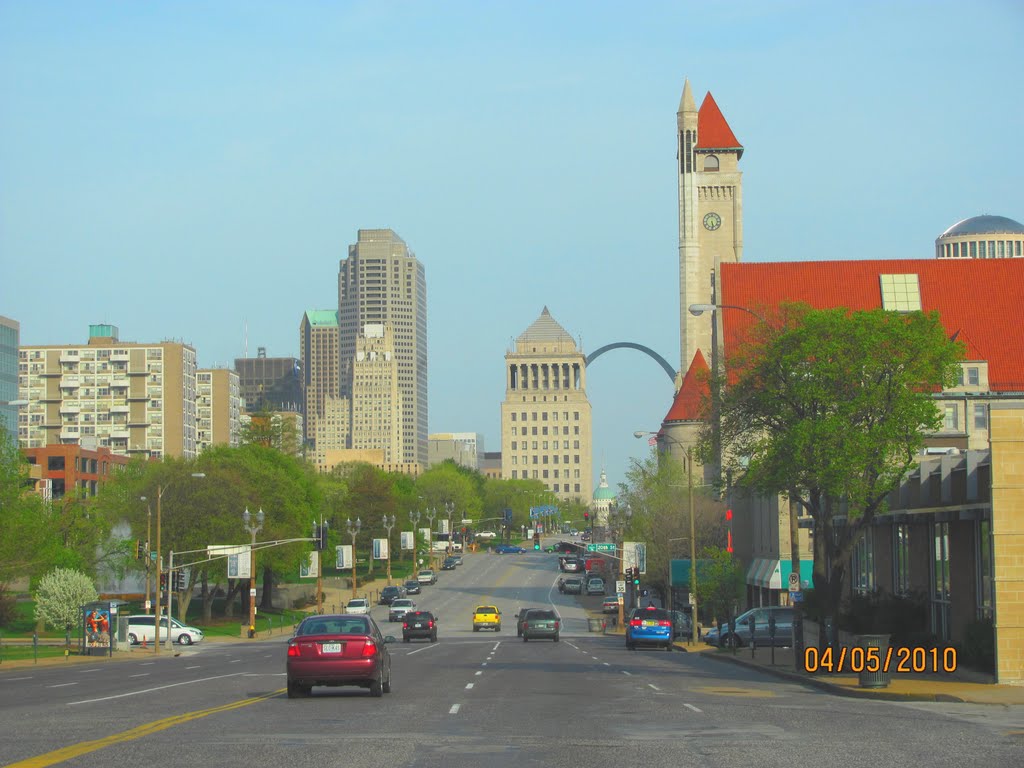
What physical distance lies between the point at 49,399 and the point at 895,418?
18337cm

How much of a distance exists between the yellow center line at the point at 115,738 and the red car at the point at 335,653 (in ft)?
3.75

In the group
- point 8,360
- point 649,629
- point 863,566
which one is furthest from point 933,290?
point 8,360

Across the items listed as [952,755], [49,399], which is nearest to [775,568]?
[952,755]

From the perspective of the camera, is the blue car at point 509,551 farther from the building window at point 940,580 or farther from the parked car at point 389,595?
the building window at point 940,580

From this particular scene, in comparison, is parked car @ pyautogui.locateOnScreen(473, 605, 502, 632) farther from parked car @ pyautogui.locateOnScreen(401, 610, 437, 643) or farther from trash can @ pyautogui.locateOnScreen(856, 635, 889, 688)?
trash can @ pyautogui.locateOnScreen(856, 635, 889, 688)

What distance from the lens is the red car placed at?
23469 mm

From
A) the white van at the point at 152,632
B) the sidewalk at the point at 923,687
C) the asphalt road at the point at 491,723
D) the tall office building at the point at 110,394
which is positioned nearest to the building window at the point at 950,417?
the sidewalk at the point at 923,687

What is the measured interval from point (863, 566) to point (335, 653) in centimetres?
2864

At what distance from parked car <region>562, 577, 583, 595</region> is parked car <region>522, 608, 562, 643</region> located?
53126mm

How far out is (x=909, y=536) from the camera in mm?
39188

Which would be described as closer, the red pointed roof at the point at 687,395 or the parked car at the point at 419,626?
the parked car at the point at 419,626

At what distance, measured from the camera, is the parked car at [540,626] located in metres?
62.0

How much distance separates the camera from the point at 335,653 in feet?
77.0

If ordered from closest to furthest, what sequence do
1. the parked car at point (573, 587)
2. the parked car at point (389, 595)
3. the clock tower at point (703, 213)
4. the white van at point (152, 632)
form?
the white van at point (152, 632)
the parked car at point (389, 595)
the parked car at point (573, 587)
the clock tower at point (703, 213)
